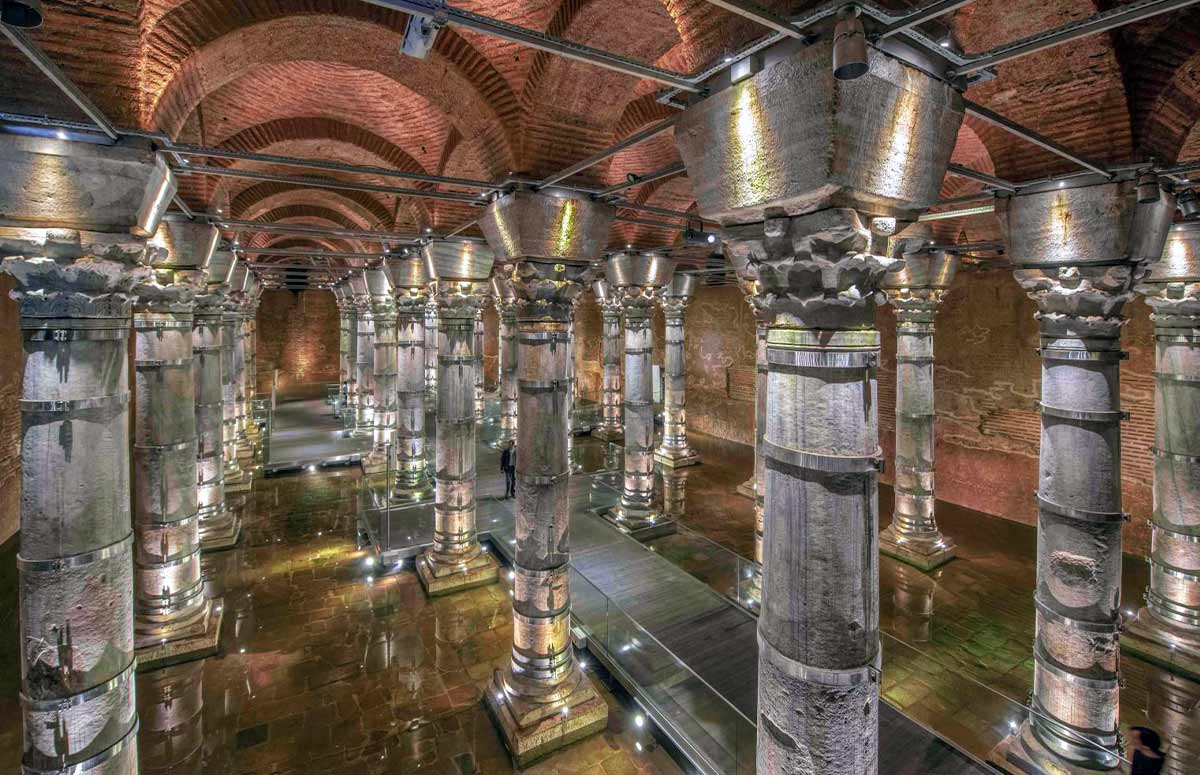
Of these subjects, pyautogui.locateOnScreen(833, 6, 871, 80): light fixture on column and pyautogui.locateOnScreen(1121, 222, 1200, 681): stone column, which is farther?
pyautogui.locateOnScreen(1121, 222, 1200, 681): stone column

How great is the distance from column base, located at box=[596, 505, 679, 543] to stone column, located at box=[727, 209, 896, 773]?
7.49 m

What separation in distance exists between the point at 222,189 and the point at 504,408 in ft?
33.0

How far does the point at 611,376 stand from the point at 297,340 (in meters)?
16.0

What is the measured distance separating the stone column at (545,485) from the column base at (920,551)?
6389 millimetres

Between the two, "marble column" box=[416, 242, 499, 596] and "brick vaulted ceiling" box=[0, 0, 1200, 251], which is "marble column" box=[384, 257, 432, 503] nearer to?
"marble column" box=[416, 242, 499, 596]

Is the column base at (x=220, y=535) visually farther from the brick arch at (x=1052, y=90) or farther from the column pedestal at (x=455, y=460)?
the brick arch at (x=1052, y=90)

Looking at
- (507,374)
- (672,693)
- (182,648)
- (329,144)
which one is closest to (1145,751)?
(672,693)

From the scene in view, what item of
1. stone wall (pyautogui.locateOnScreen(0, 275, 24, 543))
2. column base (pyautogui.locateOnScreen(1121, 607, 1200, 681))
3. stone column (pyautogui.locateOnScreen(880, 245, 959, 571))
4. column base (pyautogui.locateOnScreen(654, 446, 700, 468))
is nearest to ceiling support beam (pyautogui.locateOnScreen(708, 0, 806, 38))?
stone column (pyautogui.locateOnScreen(880, 245, 959, 571))

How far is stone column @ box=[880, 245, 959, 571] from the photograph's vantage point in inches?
356

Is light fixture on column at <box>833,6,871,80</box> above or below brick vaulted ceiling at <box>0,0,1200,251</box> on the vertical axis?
below

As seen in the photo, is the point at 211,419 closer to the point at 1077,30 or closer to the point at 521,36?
the point at 521,36

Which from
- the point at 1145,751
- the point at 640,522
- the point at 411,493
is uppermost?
the point at 411,493

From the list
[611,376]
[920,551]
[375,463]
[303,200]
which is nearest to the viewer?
[920,551]

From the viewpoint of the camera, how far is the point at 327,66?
6117mm
